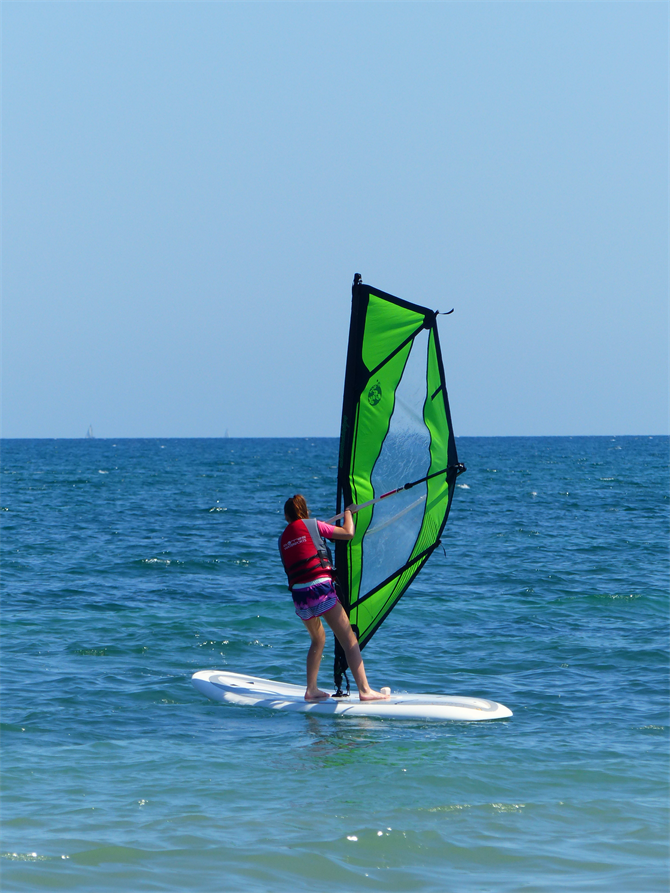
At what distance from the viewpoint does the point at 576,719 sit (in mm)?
7457

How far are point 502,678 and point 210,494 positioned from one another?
28.7 meters

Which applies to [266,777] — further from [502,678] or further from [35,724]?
[502,678]

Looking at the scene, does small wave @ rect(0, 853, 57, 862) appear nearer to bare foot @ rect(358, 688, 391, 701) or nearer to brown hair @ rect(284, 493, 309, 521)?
brown hair @ rect(284, 493, 309, 521)

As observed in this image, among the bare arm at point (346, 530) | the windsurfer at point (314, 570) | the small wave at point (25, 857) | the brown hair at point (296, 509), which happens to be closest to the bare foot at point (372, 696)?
the windsurfer at point (314, 570)

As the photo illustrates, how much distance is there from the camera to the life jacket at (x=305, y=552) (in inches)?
284

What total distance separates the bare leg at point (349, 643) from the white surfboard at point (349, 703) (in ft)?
0.27

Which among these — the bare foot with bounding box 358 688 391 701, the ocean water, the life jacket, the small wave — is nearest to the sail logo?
the life jacket

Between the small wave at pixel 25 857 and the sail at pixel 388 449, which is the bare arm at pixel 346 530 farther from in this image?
the small wave at pixel 25 857

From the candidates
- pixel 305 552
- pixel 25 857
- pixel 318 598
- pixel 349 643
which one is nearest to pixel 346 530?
pixel 305 552

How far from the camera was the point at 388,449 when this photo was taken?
299 inches

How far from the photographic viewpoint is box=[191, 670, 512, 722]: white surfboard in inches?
295

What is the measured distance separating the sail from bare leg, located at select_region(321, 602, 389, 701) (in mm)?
275

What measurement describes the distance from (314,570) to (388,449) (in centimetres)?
111

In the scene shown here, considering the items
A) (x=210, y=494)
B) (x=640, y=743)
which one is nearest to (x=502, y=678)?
(x=640, y=743)
